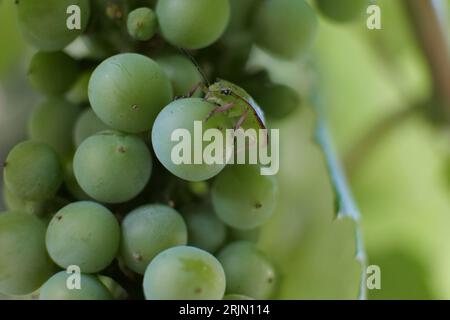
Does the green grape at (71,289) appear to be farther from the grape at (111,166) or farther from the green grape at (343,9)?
the green grape at (343,9)

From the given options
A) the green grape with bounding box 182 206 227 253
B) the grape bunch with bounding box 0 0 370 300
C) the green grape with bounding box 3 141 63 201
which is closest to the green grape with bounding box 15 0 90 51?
the grape bunch with bounding box 0 0 370 300

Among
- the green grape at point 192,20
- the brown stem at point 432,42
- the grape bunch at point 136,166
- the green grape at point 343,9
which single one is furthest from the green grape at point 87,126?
the brown stem at point 432,42

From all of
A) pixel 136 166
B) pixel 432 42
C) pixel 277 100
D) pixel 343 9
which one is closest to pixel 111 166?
pixel 136 166

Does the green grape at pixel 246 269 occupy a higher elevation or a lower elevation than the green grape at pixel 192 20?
lower

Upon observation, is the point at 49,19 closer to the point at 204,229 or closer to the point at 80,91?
the point at 80,91

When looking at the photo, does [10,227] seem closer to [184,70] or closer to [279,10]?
[184,70]

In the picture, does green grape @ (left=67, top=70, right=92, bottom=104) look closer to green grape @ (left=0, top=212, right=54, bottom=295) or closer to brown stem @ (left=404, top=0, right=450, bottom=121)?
green grape @ (left=0, top=212, right=54, bottom=295)
